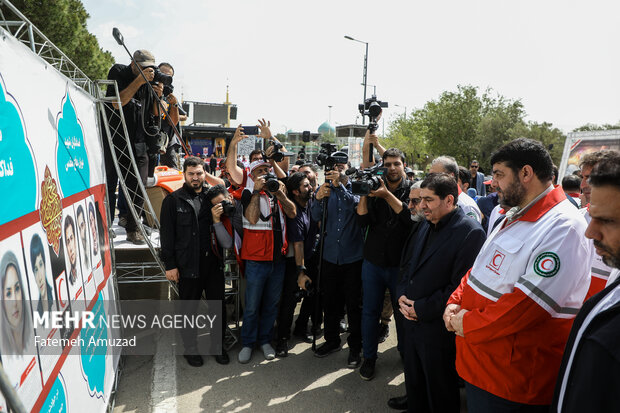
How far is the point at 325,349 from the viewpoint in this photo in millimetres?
4242

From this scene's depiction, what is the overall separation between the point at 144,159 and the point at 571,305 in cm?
442

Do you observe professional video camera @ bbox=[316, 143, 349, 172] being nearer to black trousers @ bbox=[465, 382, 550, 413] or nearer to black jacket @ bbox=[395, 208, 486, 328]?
black jacket @ bbox=[395, 208, 486, 328]

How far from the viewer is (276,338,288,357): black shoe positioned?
13.9ft

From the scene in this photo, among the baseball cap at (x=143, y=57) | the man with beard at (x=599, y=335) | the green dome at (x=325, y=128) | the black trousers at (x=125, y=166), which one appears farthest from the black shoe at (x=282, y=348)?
the green dome at (x=325, y=128)

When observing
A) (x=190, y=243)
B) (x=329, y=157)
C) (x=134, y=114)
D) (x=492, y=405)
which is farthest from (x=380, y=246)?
(x=134, y=114)

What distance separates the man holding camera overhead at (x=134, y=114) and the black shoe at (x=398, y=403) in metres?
3.10

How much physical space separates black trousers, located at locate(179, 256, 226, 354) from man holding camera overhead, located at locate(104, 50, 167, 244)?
0.83 meters

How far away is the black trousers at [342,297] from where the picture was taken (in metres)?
4.12

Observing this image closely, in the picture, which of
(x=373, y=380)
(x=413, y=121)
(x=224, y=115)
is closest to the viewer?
(x=373, y=380)

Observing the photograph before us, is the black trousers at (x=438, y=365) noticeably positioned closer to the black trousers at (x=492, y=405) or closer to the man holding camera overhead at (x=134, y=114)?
the black trousers at (x=492, y=405)

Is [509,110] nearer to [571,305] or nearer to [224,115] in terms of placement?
[571,305]

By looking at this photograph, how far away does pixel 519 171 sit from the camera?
2131 mm

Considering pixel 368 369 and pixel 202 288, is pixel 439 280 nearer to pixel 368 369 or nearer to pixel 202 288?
pixel 368 369

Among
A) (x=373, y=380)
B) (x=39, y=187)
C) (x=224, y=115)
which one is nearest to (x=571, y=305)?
(x=373, y=380)
